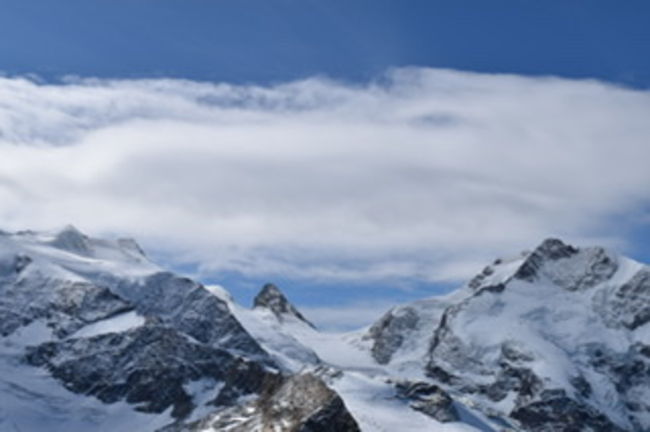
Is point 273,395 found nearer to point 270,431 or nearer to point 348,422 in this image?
point 270,431

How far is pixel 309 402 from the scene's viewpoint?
179875 millimetres

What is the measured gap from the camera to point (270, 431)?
185250 millimetres

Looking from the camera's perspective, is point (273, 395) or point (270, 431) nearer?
point (270, 431)

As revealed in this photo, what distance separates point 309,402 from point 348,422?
7.78 meters

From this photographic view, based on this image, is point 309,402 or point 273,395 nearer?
point 309,402

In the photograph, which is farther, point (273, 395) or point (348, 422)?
point (273, 395)

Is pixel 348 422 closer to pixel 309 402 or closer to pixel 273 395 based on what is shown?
pixel 309 402

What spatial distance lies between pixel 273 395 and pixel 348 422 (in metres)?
26.3

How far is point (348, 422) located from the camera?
174250mm

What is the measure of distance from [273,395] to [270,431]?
13.5 meters

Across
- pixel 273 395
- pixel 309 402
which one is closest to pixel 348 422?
pixel 309 402

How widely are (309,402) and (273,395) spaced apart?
19353 millimetres

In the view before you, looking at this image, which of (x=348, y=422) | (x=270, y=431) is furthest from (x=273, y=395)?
(x=348, y=422)
